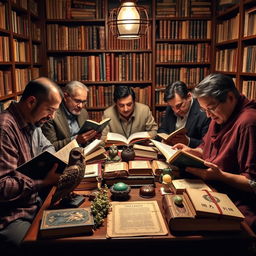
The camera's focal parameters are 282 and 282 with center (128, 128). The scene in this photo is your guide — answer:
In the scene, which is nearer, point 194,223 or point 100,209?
point 194,223

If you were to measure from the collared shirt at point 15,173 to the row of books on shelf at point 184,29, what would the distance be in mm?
2487

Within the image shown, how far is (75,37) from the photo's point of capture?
358 centimetres

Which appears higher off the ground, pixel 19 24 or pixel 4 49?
pixel 19 24

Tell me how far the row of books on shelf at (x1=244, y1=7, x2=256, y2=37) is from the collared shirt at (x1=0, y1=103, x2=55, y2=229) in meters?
2.16

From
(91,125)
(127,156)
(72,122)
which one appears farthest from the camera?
(72,122)

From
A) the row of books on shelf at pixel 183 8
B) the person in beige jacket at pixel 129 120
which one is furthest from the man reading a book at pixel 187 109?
the row of books on shelf at pixel 183 8

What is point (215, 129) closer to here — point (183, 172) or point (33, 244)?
point (183, 172)

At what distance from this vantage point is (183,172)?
166cm

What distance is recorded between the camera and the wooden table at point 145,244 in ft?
3.56

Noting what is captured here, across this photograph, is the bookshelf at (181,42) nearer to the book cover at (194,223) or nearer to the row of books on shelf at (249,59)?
the row of books on shelf at (249,59)

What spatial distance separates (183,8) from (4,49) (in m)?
2.23

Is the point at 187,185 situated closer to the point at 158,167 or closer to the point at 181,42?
the point at 158,167

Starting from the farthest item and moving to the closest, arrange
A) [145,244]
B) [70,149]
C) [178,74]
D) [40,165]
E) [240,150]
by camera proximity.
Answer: [178,74] → [70,149] → [240,150] → [40,165] → [145,244]

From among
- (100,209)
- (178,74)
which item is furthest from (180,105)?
(100,209)
